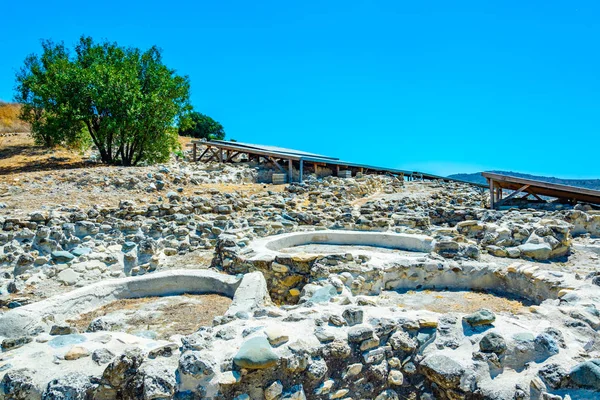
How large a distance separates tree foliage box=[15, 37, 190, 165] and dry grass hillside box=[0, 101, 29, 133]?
10.2 m

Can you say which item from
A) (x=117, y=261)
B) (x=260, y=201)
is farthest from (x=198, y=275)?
(x=260, y=201)

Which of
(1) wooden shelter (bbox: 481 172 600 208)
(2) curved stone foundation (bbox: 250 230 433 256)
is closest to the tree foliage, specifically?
(2) curved stone foundation (bbox: 250 230 433 256)

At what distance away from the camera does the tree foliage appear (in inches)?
679

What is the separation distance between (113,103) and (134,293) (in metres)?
13.4

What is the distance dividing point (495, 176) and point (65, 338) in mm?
14072

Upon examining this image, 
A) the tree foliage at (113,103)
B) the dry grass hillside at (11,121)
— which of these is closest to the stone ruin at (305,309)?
the tree foliage at (113,103)

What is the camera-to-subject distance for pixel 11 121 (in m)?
31.3

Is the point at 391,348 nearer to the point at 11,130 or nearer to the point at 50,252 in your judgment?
the point at 50,252

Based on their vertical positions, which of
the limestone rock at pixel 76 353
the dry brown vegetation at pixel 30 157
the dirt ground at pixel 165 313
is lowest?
Result: the dirt ground at pixel 165 313

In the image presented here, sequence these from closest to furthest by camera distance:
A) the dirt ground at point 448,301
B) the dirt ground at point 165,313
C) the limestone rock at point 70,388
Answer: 1. the limestone rock at point 70,388
2. the dirt ground at point 165,313
3. the dirt ground at point 448,301

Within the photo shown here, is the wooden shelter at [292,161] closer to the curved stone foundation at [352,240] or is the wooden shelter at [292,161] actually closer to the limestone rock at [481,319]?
the curved stone foundation at [352,240]

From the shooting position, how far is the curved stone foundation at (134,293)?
5020 mm

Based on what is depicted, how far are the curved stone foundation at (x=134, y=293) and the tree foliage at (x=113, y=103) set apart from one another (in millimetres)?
12882

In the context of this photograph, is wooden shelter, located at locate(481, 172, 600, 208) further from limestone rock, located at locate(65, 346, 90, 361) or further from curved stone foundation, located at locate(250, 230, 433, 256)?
limestone rock, located at locate(65, 346, 90, 361)
